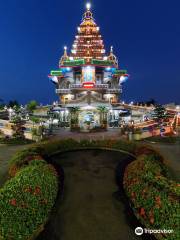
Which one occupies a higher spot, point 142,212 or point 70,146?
point 70,146

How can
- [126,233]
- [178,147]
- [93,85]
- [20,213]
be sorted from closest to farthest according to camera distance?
[20,213]
[126,233]
[178,147]
[93,85]

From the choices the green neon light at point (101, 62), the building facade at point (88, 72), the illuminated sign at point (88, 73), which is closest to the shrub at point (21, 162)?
the building facade at point (88, 72)

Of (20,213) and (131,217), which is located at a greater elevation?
(20,213)

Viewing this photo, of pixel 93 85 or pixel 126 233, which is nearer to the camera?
pixel 126 233

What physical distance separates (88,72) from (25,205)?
51.7m

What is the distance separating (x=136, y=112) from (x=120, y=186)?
129ft

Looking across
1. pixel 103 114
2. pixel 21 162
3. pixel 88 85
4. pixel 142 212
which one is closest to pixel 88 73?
pixel 88 85

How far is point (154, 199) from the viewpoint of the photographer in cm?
868

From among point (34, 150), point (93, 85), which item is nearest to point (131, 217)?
point (34, 150)

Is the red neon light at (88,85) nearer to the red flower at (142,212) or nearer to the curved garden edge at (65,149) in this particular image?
the curved garden edge at (65,149)

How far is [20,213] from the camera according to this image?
8.06 meters

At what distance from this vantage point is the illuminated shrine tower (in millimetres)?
56875

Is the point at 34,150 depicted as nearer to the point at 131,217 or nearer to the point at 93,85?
the point at 131,217

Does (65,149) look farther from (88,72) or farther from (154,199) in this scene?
(88,72)
